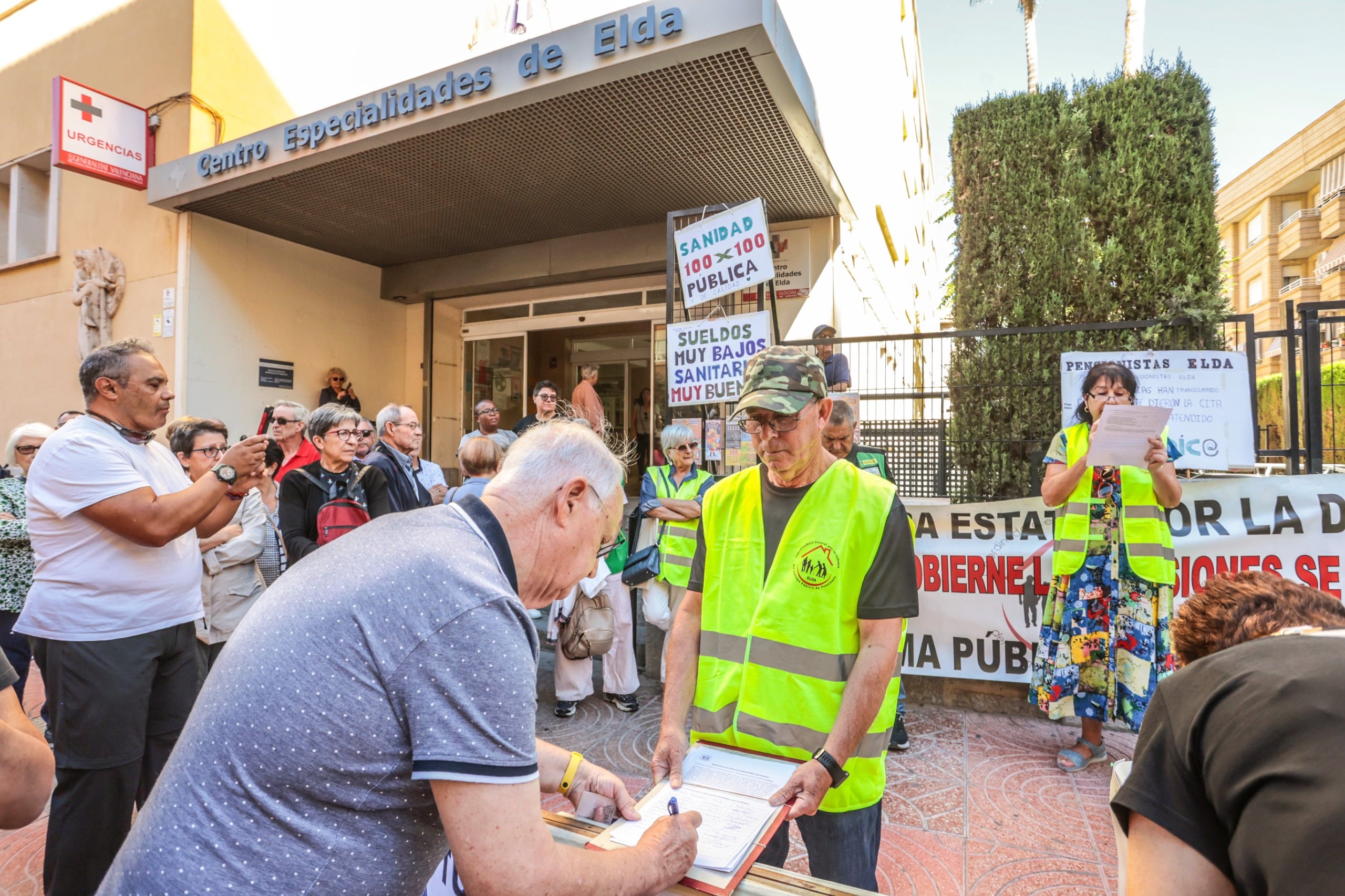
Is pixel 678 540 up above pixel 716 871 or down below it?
above

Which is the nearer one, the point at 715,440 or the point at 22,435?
the point at 22,435

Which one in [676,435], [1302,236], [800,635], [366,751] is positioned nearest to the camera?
[366,751]

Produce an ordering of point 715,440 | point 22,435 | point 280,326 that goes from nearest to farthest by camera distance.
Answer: point 22,435, point 715,440, point 280,326

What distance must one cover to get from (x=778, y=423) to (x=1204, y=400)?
459 centimetres

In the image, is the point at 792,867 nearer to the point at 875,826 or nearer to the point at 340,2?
the point at 875,826

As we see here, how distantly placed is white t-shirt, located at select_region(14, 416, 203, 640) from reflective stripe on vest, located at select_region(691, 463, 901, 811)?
209 centimetres

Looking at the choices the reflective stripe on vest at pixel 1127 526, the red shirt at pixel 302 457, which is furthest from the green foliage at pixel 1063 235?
the red shirt at pixel 302 457

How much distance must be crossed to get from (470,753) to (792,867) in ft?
8.54

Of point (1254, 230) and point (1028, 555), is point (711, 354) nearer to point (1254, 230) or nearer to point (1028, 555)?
point (1028, 555)

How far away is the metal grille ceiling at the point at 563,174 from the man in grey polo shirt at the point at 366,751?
5.62 meters

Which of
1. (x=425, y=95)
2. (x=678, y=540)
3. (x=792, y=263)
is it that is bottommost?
(x=678, y=540)

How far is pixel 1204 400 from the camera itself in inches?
195

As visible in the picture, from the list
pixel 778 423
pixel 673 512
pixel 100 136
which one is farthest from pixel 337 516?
pixel 100 136

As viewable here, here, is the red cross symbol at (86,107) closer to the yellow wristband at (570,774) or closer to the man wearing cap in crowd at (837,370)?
the man wearing cap in crowd at (837,370)
